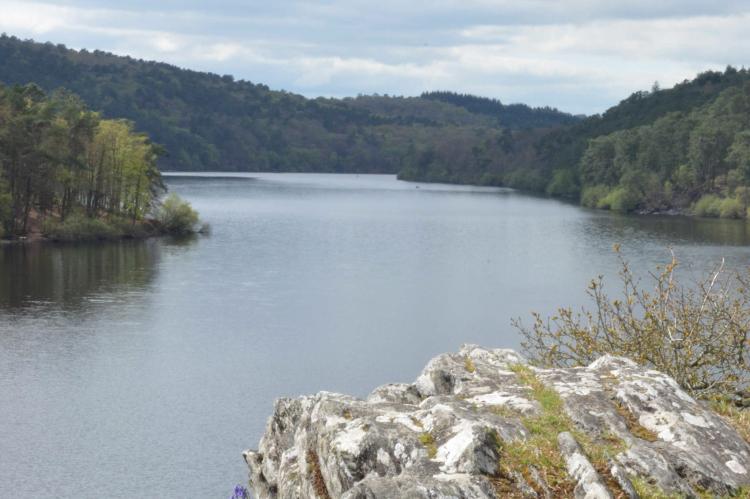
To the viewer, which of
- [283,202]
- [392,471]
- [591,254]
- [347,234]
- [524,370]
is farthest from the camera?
[283,202]

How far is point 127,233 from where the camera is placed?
350 feet

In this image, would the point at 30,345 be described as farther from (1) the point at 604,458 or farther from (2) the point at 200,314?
(1) the point at 604,458

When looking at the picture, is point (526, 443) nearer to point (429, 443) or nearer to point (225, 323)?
point (429, 443)

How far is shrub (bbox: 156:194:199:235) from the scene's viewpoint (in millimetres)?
113875

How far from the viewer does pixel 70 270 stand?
265 feet

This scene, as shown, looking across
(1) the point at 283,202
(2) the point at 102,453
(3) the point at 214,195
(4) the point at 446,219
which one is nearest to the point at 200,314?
(2) the point at 102,453

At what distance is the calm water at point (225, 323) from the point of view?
36.1 metres

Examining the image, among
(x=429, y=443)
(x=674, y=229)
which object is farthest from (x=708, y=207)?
(x=429, y=443)

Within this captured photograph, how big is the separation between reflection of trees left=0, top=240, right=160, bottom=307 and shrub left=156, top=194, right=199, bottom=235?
450 inches

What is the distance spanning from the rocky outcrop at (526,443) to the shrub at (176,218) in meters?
103

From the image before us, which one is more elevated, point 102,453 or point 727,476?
point 727,476

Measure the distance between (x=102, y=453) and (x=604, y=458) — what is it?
92.0 ft

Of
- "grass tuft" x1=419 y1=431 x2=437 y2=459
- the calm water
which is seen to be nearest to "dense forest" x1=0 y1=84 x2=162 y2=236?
the calm water

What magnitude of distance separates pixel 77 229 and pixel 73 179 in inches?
301
